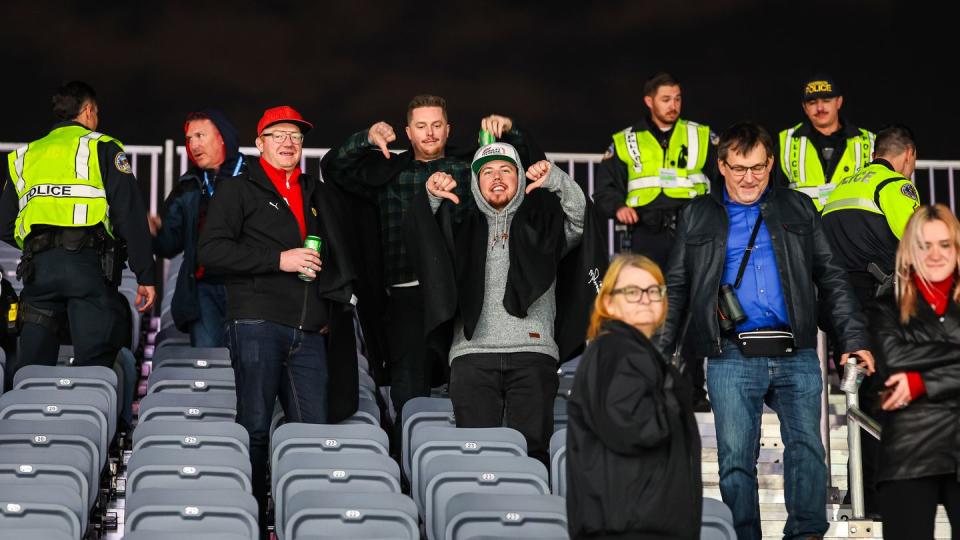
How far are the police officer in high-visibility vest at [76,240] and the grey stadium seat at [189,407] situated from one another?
0.47 m

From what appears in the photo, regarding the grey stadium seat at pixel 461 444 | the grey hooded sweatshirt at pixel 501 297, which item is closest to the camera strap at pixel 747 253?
the grey hooded sweatshirt at pixel 501 297

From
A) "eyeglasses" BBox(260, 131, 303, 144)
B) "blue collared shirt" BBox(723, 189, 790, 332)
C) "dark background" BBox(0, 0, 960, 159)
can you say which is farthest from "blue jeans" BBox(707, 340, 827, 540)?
"dark background" BBox(0, 0, 960, 159)

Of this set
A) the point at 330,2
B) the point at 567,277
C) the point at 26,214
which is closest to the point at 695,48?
the point at 330,2

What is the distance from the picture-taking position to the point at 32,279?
580 cm

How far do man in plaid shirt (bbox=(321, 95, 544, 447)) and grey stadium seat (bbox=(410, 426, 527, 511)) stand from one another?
871 mm

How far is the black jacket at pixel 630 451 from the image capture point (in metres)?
3.60

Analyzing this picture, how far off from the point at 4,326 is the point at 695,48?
512cm

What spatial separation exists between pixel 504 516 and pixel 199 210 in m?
2.67

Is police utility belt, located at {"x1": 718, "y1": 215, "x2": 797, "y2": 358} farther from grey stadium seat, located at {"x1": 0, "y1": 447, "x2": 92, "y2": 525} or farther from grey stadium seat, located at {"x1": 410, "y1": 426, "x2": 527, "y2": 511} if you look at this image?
grey stadium seat, located at {"x1": 0, "y1": 447, "x2": 92, "y2": 525}

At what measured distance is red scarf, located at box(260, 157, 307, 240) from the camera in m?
5.62

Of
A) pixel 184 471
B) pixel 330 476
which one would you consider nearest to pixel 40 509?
pixel 184 471

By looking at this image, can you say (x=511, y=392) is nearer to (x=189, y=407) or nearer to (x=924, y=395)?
(x=189, y=407)

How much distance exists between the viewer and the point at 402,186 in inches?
238

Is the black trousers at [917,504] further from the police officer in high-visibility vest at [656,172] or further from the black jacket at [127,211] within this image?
the black jacket at [127,211]
